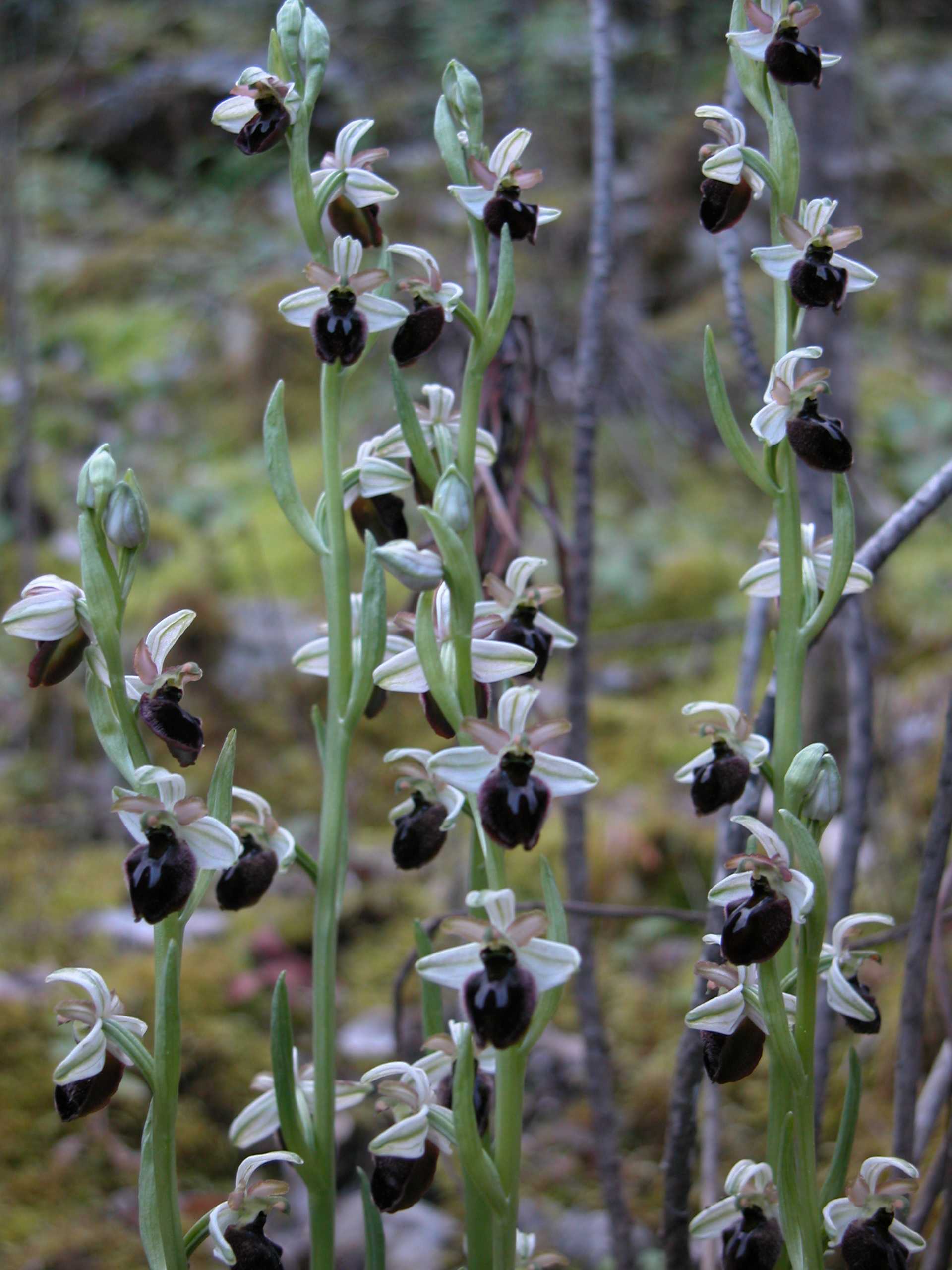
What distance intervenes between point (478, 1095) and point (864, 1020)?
0.33 meters

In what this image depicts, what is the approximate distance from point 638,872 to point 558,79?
4100 millimetres

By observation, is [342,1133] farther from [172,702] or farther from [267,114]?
[267,114]

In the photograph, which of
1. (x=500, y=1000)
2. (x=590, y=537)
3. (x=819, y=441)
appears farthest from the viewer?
(x=590, y=537)

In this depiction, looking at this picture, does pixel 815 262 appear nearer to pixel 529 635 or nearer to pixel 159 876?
pixel 529 635

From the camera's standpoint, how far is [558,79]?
5090 mm

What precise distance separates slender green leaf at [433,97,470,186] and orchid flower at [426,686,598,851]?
1.66 ft

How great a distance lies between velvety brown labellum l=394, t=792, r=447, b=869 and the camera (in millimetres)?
982

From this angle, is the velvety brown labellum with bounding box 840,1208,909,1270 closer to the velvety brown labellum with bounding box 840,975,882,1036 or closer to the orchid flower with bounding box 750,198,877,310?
the velvety brown labellum with bounding box 840,975,882,1036

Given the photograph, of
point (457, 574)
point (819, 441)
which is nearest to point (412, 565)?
point (457, 574)

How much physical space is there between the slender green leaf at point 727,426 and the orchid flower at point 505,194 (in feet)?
0.65

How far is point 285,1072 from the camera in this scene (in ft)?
2.99

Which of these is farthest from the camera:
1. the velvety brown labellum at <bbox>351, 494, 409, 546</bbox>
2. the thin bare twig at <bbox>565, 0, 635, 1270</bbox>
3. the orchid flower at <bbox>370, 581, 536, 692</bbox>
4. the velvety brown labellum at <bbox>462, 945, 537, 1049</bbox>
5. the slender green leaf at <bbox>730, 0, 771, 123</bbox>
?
the thin bare twig at <bbox>565, 0, 635, 1270</bbox>

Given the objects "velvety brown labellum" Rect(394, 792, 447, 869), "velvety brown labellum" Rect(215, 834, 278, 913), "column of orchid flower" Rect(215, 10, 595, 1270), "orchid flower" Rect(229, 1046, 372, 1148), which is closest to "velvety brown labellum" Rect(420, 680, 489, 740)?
"column of orchid flower" Rect(215, 10, 595, 1270)

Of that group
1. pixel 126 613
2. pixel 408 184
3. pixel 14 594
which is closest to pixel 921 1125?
pixel 126 613
